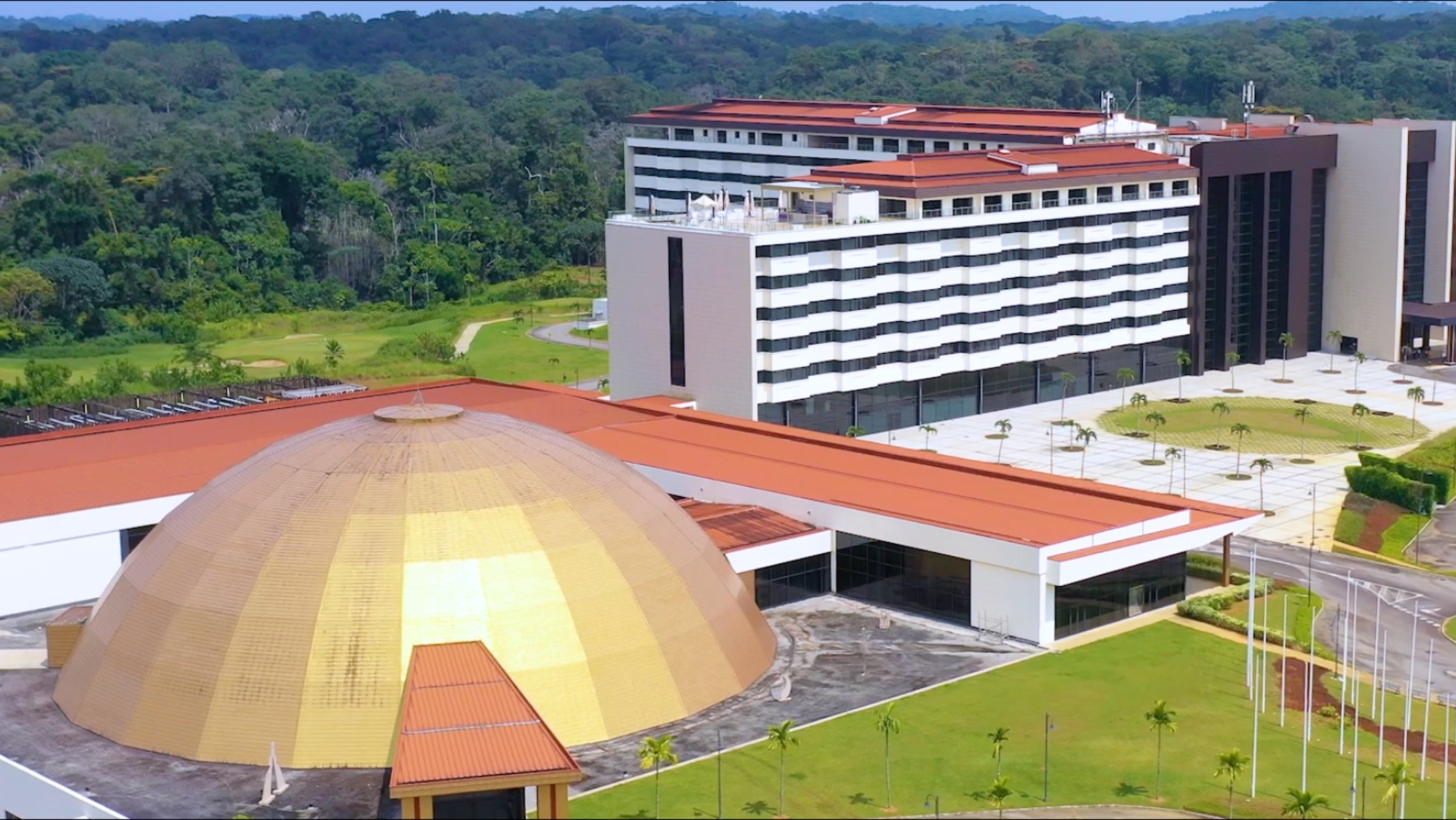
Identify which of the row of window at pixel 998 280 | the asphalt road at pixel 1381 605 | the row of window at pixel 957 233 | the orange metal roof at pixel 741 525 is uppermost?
the row of window at pixel 957 233

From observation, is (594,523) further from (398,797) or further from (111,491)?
(111,491)

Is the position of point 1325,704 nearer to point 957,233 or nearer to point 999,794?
point 999,794

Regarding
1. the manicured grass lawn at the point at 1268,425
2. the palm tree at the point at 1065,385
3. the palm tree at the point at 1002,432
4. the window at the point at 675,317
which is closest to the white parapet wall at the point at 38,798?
the window at the point at 675,317

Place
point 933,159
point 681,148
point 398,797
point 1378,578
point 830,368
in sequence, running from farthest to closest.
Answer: point 681,148
point 933,159
point 830,368
point 1378,578
point 398,797

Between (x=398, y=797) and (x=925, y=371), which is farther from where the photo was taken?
(x=925, y=371)

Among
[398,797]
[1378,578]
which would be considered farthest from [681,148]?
[398,797]

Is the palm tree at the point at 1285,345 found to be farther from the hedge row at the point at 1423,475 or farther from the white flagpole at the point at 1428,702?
the white flagpole at the point at 1428,702

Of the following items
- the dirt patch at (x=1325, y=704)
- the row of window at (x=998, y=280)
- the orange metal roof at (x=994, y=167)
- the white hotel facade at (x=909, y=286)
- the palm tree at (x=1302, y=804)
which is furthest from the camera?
the orange metal roof at (x=994, y=167)
